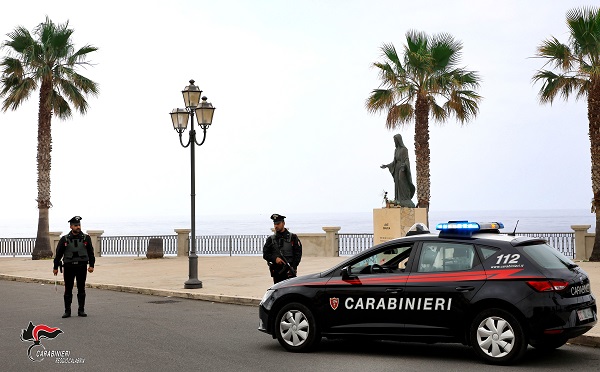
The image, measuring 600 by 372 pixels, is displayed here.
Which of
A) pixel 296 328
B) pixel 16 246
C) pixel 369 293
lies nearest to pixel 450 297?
pixel 369 293

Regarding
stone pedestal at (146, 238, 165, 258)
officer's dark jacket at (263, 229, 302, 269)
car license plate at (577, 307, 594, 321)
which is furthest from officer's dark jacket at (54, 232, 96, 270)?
stone pedestal at (146, 238, 165, 258)

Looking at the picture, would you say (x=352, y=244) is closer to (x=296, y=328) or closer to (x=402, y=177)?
(x=402, y=177)

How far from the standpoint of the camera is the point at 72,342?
10.6 meters

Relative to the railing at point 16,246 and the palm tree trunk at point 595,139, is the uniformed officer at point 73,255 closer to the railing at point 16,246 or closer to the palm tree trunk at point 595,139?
the palm tree trunk at point 595,139

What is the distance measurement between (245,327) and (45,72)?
24360 mm

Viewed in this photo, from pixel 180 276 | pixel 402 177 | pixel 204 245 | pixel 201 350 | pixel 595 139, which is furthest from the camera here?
pixel 204 245

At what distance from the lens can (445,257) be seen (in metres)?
8.98

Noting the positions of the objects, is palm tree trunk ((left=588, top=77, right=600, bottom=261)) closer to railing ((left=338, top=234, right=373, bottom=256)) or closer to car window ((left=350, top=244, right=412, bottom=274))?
railing ((left=338, top=234, right=373, bottom=256))

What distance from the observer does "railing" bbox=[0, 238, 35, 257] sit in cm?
3691

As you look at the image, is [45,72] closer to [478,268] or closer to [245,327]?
[245,327]

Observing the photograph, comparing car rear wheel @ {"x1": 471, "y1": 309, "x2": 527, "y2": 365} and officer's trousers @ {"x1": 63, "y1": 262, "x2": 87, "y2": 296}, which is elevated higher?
officer's trousers @ {"x1": 63, "y1": 262, "x2": 87, "y2": 296}

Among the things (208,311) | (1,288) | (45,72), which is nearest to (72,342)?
(208,311)

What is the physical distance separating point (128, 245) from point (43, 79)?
8.18 meters

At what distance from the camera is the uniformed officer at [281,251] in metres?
12.3
